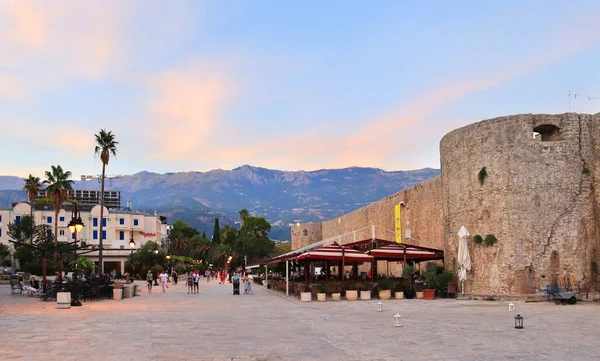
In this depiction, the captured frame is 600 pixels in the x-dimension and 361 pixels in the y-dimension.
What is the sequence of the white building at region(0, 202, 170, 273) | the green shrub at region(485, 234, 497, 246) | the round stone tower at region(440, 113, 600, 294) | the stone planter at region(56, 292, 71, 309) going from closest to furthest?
1. the stone planter at region(56, 292, 71, 309)
2. the round stone tower at region(440, 113, 600, 294)
3. the green shrub at region(485, 234, 497, 246)
4. the white building at region(0, 202, 170, 273)

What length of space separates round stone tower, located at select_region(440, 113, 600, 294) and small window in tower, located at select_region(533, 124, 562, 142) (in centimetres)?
5

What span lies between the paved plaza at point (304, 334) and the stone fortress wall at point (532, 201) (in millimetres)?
3167

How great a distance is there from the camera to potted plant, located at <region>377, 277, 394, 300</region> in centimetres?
2569

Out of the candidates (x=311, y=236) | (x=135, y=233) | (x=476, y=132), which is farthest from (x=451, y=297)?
(x=135, y=233)

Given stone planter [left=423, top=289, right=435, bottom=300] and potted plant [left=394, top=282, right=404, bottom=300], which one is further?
potted plant [left=394, top=282, right=404, bottom=300]

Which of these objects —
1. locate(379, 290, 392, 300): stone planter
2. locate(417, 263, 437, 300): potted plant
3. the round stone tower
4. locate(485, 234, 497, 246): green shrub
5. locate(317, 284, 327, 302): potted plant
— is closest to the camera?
the round stone tower

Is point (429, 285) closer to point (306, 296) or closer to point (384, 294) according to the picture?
point (384, 294)

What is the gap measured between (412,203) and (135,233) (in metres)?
60.9

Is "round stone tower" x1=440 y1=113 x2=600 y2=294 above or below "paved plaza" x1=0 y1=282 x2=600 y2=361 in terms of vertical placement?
above

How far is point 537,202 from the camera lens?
76.3 ft

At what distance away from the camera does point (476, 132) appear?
2500 centimetres

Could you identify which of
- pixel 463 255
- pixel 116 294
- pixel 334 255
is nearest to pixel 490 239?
pixel 463 255

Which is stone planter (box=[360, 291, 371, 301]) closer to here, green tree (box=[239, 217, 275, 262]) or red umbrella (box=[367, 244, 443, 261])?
red umbrella (box=[367, 244, 443, 261])

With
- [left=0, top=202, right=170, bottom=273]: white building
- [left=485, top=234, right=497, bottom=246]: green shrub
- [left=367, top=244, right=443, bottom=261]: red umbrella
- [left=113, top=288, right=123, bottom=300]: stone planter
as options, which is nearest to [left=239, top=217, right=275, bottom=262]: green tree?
[left=0, top=202, right=170, bottom=273]: white building
